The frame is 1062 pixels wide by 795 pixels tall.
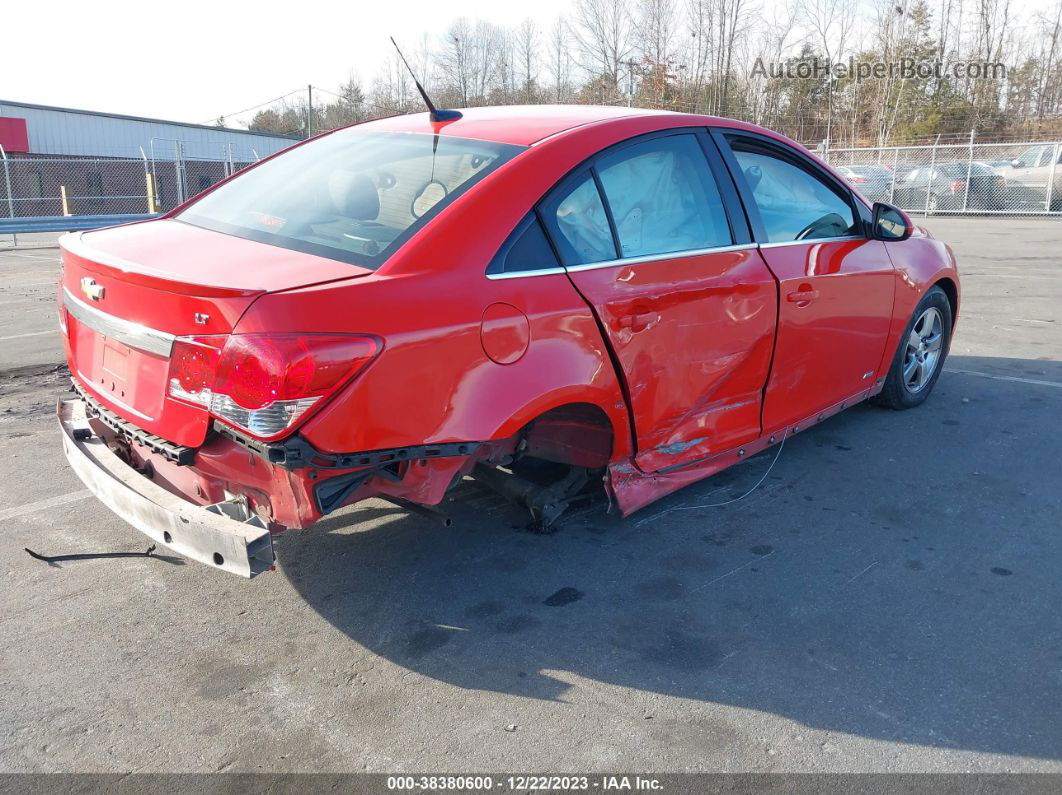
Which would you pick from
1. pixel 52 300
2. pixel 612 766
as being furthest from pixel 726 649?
pixel 52 300

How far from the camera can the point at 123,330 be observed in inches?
118

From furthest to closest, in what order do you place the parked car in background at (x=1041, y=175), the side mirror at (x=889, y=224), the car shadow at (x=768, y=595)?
1. the parked car in background at (x=1041, y=175)
2. the side mirror at (x=889, y=224)
3. the car shadow at (x=768, y=595)

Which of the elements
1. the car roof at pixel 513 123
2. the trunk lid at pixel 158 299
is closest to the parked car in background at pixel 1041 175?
the car roof at pixel 513 123

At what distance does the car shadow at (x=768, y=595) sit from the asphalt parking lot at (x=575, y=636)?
0.04 feet

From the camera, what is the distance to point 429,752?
2.50 meters

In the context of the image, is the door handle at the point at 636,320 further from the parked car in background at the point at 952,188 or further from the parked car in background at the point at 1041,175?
the parked car in background at the point at 952,188

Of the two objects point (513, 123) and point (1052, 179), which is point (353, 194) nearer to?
point (513, 123)

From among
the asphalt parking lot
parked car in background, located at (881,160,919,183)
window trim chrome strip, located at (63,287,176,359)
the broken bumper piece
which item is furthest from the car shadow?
parked car in background, located at (881,160,919,183)

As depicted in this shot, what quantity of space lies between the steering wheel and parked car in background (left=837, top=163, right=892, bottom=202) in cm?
Answer: 2412

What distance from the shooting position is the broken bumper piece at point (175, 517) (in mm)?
2664

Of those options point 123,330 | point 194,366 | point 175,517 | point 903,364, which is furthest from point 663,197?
point 903,364

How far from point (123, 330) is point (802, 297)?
9.57 ft

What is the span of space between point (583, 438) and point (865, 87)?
46814mm

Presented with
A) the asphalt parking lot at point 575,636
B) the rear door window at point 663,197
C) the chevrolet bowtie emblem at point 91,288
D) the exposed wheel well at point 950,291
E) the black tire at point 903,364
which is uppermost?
the rear door window at point 663,197
